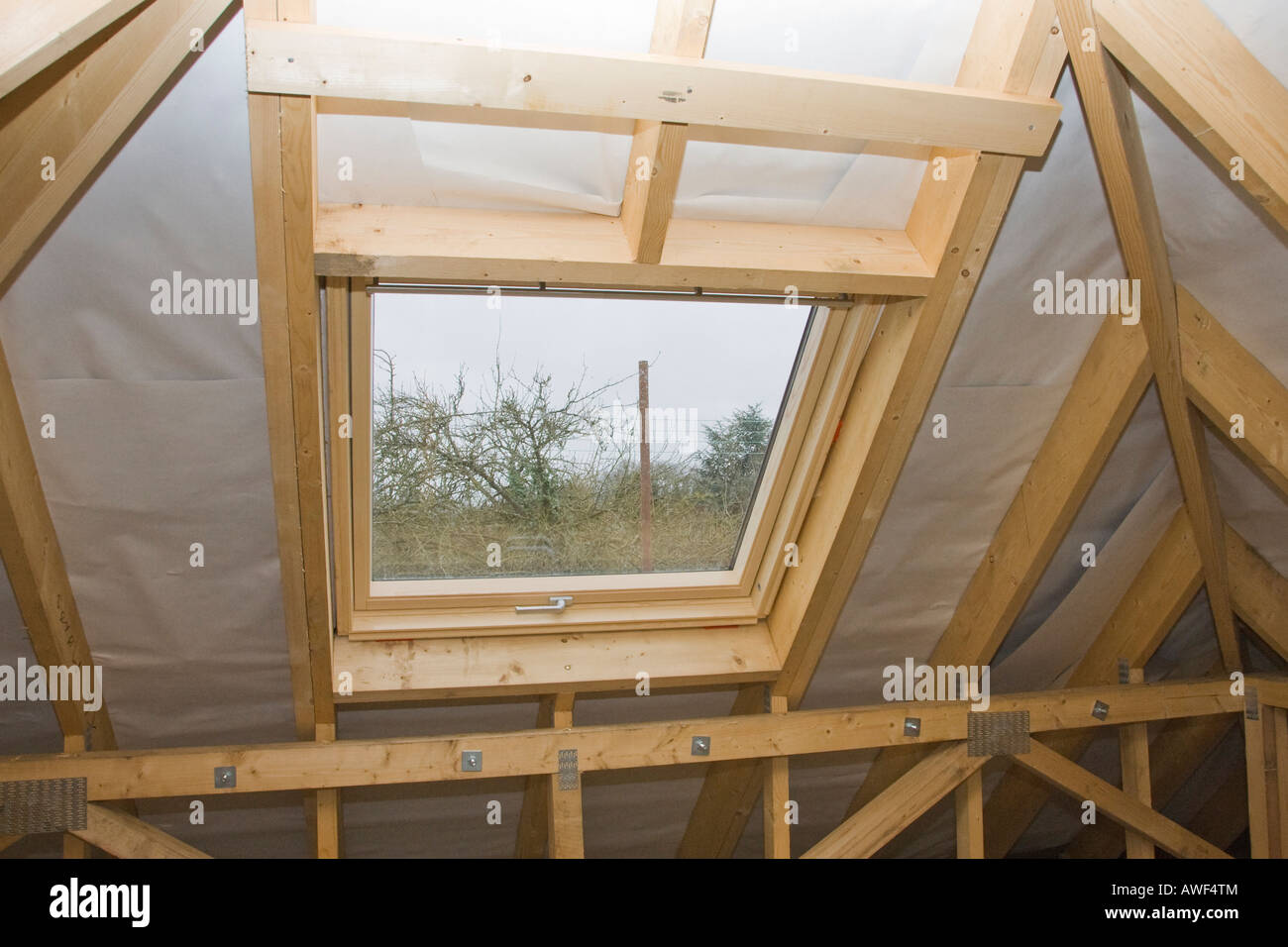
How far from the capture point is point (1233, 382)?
91.7 inches

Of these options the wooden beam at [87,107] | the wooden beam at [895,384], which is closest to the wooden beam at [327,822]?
the wooden beam at [895,384]

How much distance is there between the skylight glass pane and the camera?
2.29m

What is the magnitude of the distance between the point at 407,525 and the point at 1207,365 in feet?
6.75

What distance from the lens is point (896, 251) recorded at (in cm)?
206

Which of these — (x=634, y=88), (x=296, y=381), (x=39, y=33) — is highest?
(x=634, y=88)

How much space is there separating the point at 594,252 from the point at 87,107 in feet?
2.86

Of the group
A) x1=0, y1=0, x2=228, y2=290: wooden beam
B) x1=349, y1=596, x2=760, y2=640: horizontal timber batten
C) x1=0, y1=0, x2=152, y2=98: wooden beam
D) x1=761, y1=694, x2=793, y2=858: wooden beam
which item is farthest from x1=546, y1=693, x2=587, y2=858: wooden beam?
x1=0, y1=0, x2=152, y2=98: wooden beam

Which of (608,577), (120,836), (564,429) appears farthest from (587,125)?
(120,836)

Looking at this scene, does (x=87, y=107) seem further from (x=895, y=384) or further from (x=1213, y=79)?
(x=1213, y=79)

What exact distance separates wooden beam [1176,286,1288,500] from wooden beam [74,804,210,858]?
2.85 metres

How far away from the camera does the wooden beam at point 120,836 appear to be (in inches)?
95.0
